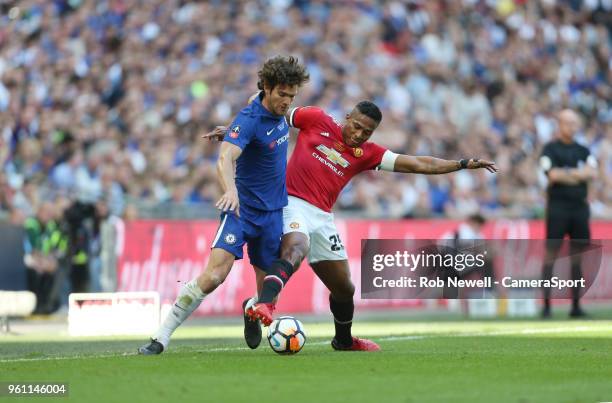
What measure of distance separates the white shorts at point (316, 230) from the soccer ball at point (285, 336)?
2.68 feet

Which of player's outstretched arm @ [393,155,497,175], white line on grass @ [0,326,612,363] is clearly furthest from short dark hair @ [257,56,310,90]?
white line on grass @ [0,326,612,363]

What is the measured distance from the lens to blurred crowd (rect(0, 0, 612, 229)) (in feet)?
67.2

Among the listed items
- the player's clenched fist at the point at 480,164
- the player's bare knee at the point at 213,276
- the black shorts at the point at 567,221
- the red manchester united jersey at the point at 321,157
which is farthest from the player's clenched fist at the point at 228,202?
the black shorts at the point at 567,221

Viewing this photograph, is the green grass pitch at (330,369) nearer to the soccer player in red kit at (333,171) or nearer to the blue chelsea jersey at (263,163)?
the soccer player in red kit at (333,171)

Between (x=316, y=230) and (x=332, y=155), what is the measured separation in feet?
2.14

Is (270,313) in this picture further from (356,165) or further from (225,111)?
(225,111)

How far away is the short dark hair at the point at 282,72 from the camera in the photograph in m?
10.0

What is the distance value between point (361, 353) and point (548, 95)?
63.5 ft

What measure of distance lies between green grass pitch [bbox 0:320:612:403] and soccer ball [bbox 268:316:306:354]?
86 millimetres

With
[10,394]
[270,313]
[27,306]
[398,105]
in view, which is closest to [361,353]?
[270,313]

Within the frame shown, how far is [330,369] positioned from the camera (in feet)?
29.7

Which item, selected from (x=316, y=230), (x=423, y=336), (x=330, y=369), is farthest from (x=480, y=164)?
(x=423, y=336)

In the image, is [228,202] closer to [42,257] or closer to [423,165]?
[423,165]

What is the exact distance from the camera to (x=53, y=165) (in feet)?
65.5
